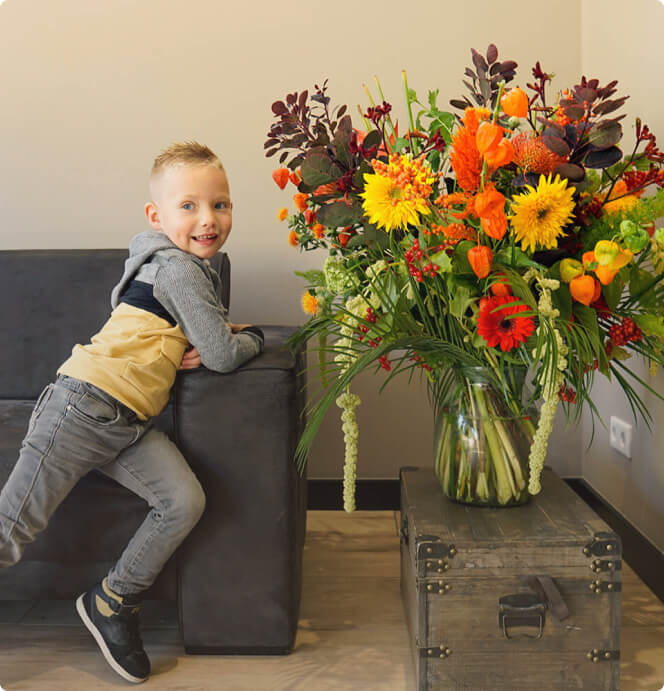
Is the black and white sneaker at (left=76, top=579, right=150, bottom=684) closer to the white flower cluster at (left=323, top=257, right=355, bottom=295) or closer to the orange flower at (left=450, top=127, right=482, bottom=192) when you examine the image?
the white flower cluster at (left=323, top=257, right=355, bottom=295)

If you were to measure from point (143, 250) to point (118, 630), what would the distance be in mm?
759

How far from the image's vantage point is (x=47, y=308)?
1.88m

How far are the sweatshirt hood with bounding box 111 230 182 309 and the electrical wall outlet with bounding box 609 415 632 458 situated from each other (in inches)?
47.9

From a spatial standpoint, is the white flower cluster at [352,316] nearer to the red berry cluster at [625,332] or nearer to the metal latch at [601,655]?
the red berry cluster at [625,332]

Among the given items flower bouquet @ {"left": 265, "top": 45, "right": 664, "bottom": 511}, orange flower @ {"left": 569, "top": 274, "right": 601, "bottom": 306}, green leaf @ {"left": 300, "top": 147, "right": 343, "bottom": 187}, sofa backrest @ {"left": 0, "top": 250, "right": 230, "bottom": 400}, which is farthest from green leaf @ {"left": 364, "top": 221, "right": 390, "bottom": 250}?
sofa backrest @ {"left": 0, "top": 250, "right": 230, "bottom": 400}

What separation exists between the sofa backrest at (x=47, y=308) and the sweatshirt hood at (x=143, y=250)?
0.36 metres

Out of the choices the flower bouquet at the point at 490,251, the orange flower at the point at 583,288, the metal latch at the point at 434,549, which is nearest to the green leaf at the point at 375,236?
the flower bouquet at the point at 490,251

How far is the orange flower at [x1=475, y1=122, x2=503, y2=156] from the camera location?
1010 millimetres

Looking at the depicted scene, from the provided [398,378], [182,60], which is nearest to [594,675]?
[398,378]

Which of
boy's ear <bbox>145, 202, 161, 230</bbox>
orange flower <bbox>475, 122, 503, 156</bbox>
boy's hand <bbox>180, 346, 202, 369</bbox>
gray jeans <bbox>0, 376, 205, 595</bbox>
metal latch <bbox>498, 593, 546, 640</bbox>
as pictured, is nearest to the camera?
orange flower <bbox>475, 122, 503, 156</bbox>

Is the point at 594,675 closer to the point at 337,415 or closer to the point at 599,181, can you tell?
the point at 599,181

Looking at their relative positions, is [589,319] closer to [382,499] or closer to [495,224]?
[495,224]

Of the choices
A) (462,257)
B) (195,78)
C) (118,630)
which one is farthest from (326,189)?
(195,78)

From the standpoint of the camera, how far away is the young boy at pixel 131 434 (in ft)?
4.42
